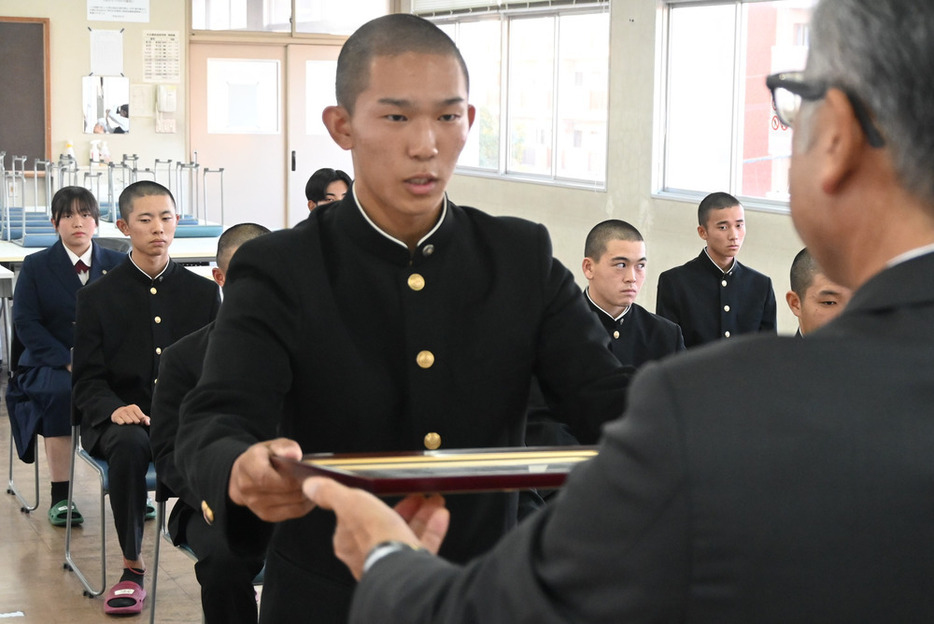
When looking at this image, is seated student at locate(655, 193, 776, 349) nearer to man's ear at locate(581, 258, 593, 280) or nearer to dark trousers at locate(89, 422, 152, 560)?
man's ear at locate(581, 258, 593, 280)

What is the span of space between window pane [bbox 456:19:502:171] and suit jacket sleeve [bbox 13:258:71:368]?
603 cm

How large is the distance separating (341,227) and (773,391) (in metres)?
0.84

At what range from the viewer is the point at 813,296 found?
3564 mm

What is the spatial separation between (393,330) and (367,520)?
20.2 inches

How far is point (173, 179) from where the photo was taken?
39.1 feet

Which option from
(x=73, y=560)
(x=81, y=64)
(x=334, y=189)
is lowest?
(x=73, y=560)

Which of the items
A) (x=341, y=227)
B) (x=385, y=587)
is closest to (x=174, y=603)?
(x=341, y=227)

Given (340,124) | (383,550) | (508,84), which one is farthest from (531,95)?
(383,550)

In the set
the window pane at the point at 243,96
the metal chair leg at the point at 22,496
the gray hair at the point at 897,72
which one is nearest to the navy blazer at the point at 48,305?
the metal chair leg at the point at 22,496

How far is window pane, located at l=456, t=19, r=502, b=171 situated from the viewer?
10.7 metres

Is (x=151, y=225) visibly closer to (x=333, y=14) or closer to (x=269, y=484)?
(x=269, y=484)

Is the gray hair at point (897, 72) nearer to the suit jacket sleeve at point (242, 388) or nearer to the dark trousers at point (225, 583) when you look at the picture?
the suit jacket sleeve at point (242, 388)

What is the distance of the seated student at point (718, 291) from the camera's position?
5445mm

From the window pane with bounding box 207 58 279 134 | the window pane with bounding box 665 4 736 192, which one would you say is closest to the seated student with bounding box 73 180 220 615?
the window pane with bounding box 665 4 736 192
